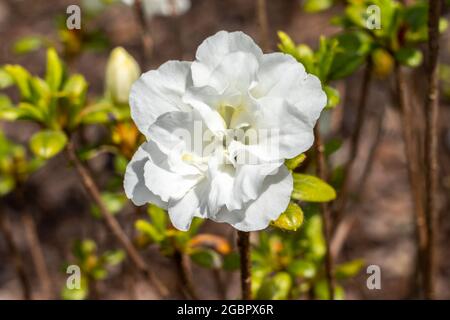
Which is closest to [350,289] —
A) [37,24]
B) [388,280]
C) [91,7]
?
[388,280]

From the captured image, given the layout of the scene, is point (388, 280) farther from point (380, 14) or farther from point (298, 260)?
point (380, 14)

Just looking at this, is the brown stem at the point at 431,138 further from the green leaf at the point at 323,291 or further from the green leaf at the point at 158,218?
the green leaf at the point at 158,218

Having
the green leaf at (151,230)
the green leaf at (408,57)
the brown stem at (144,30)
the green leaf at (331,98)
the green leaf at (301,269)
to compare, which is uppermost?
the brown stem at (144,30)

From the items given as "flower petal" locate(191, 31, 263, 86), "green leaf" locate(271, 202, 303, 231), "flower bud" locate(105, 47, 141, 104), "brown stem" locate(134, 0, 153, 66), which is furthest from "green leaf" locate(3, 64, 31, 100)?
"green leaf" locate(271, 202, 303, 231)

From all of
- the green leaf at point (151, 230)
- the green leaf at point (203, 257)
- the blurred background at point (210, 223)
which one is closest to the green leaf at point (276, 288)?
the green leaf at point (203, 257)

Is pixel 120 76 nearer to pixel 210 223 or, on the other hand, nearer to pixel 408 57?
pixel 408 57

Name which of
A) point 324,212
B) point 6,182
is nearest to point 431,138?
point 324,212

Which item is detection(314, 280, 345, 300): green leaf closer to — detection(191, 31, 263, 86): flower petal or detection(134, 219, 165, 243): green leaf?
detection(134, 219, 165, 243): green leaf
